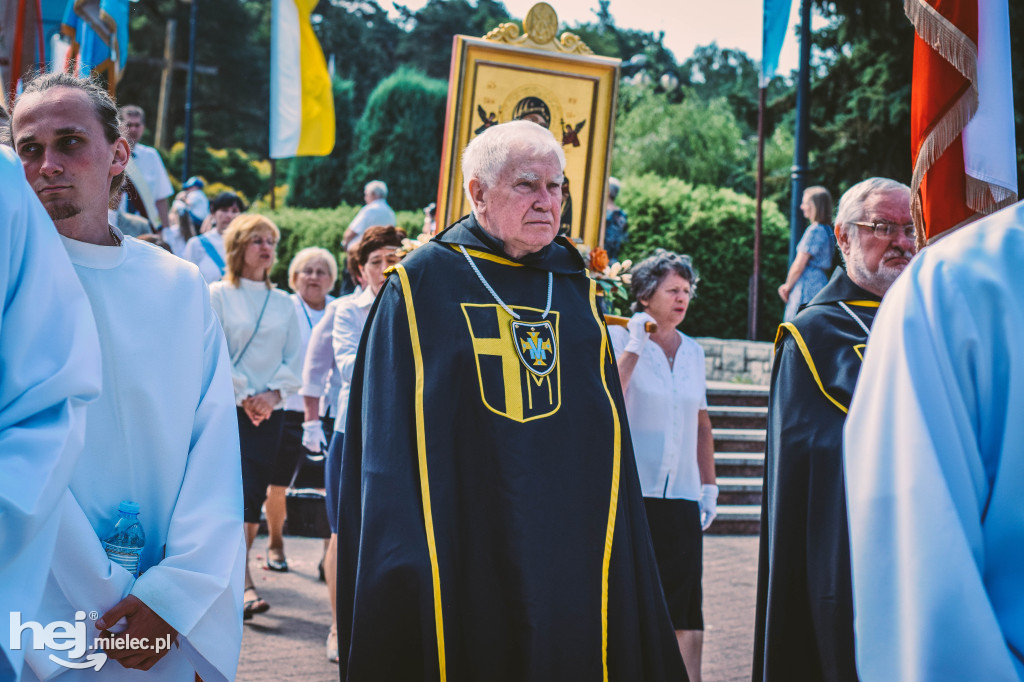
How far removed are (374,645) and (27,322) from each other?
163 cm

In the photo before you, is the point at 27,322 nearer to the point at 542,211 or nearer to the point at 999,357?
the point at 999,357

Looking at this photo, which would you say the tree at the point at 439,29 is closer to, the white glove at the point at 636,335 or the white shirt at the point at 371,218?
the white shirt at the point at 371,218

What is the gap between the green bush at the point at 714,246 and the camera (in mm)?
16578

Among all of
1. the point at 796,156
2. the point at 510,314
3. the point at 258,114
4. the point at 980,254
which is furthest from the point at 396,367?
the point at 258,114

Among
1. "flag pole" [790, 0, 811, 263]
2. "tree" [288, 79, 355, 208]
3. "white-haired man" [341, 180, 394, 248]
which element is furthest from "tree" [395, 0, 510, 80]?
"white-haired man" [341, 180, 394, 248]

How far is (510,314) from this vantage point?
3578 mm

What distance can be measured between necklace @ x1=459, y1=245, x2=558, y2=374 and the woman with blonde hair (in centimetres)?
603

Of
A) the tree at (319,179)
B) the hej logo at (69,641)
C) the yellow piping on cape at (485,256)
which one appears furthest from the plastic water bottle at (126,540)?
the tree at (319,179)

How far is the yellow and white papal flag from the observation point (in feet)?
25.3

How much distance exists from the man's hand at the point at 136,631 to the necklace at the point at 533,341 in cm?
150

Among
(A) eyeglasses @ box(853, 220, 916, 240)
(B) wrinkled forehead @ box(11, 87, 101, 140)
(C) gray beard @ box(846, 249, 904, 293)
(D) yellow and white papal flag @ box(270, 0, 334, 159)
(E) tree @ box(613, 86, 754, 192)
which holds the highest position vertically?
(E) tree @ box(613, 86, 754, 192)

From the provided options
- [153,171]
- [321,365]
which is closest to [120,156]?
[321,365]

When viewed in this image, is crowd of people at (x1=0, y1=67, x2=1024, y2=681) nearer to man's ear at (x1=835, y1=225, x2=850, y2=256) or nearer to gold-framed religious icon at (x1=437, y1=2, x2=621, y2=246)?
man's ear at (x1=835, y1=225, x2=850, y2=256)

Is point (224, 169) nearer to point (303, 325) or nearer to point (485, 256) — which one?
point (303, 325)
